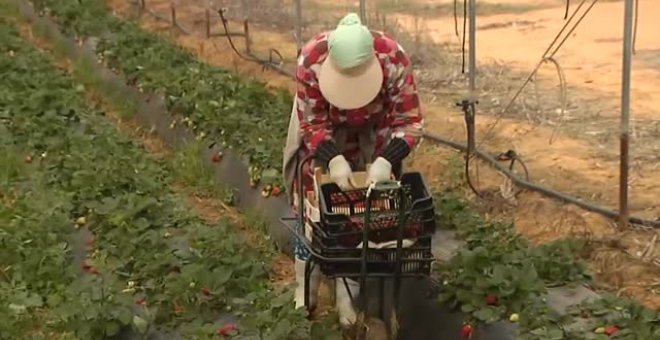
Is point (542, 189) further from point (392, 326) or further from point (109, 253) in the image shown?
point (109, 253)

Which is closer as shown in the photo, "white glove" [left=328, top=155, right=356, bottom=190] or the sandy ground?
"white glove" [left=328, top=155, right=356, bottom=190]

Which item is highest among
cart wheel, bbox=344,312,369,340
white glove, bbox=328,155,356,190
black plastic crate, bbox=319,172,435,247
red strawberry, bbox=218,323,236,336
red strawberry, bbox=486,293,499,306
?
white glove, bbox=328,155,356,190

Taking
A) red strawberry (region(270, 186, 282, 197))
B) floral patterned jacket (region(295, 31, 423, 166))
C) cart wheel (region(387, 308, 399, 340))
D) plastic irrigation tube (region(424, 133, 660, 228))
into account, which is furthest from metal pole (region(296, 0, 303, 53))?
cart wheel (region(387, 308, 399, 340))

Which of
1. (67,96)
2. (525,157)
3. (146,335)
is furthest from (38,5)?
(146,335)

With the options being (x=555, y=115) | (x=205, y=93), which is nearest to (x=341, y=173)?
(x=555, y=115)

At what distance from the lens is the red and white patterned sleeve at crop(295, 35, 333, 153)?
405 cm

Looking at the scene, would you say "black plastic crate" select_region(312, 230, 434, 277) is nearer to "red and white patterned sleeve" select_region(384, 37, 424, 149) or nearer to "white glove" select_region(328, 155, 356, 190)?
"white glove" select_region(328, 155, 356, 190)

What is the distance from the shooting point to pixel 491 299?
396cm

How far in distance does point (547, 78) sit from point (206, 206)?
2933mm

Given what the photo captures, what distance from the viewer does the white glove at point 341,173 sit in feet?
13.1

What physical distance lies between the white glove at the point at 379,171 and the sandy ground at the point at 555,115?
42.7 inches

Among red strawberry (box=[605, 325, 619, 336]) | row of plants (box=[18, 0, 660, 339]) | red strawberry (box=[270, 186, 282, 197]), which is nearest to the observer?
red strawberry (box=[605, 325, 619, 336])

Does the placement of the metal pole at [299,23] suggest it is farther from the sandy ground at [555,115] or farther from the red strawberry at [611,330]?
the red strawberry at [611,330]

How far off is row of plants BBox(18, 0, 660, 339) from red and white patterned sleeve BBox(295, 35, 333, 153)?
76 centimetres
